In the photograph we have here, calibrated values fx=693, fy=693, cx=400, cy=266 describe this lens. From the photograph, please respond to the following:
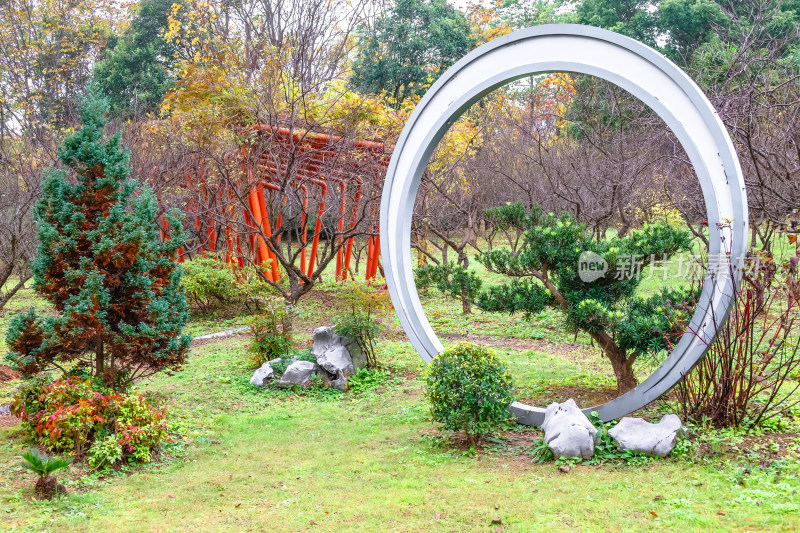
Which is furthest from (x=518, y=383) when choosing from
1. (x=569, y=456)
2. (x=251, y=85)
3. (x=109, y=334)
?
(x=251, y=85)

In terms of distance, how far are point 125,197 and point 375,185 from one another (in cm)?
705

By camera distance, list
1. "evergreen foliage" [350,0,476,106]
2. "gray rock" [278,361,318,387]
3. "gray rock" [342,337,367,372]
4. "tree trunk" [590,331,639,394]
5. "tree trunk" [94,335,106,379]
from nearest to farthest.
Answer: "tree trunk" [94,335,106,379] → "tree trunk" [590,331,639,394] → "gray rock" [278,361,318,387] → "gray rock" [342,337,367,372] → "evergreen foliage" [350,0,476,106]

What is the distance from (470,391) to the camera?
17.7 ft

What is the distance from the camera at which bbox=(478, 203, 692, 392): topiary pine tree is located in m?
5.76

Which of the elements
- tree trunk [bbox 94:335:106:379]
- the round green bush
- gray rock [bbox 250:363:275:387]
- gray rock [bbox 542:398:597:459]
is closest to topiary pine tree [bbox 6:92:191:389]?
tree trunk [bbox 94:335:106:379]

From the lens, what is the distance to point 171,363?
6.29m

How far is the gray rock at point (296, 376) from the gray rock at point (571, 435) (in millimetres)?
3133

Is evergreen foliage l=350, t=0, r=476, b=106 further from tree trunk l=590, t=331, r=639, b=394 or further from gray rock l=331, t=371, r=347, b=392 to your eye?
tree trunk l=590, t=331, r=639, b=394

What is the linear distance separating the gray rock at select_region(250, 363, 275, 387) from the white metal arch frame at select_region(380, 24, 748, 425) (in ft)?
5.88

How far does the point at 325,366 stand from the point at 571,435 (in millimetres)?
3344

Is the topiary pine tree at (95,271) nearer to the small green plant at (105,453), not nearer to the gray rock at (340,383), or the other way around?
the small green plant at (105,453)

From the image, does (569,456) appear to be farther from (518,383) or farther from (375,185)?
(375,185)

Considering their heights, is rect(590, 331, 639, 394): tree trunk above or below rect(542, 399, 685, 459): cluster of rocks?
above

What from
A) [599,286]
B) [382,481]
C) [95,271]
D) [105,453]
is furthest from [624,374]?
[95,271]
